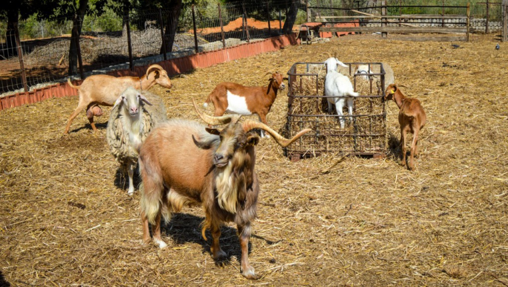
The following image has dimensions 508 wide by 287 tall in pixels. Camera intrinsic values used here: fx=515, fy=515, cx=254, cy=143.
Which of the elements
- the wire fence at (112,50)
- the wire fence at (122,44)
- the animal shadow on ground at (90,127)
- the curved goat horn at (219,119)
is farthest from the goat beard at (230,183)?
the wire fence at (112,50)

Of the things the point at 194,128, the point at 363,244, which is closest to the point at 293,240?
the point at 363,244

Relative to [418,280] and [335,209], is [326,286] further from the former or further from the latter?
[335,209]

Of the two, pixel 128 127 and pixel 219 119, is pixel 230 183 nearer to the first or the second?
pixel 219 119

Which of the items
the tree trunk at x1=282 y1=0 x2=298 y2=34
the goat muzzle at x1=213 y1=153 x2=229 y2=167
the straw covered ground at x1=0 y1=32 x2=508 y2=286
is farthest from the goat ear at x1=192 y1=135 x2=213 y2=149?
the tree trunk at x1=282 y1=0 x2=298 y2=34

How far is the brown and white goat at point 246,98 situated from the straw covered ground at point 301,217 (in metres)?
0.70

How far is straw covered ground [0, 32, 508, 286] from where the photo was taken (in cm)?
562

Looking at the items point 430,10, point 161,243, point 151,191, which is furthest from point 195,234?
point 430,10

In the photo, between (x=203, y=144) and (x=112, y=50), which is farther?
(x=112, y=50)

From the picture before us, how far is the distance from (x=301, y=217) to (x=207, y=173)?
1.88 meters

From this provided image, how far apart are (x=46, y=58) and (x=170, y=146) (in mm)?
17566

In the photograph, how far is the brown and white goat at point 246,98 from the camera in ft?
33.5

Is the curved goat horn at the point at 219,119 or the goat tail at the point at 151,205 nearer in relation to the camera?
the curved goat horn at the point at 219,119

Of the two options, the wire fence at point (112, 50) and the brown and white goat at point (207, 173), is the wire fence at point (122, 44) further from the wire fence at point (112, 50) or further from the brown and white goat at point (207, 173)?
the brown and white goat at point (207, 173)

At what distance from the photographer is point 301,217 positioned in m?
6.90
